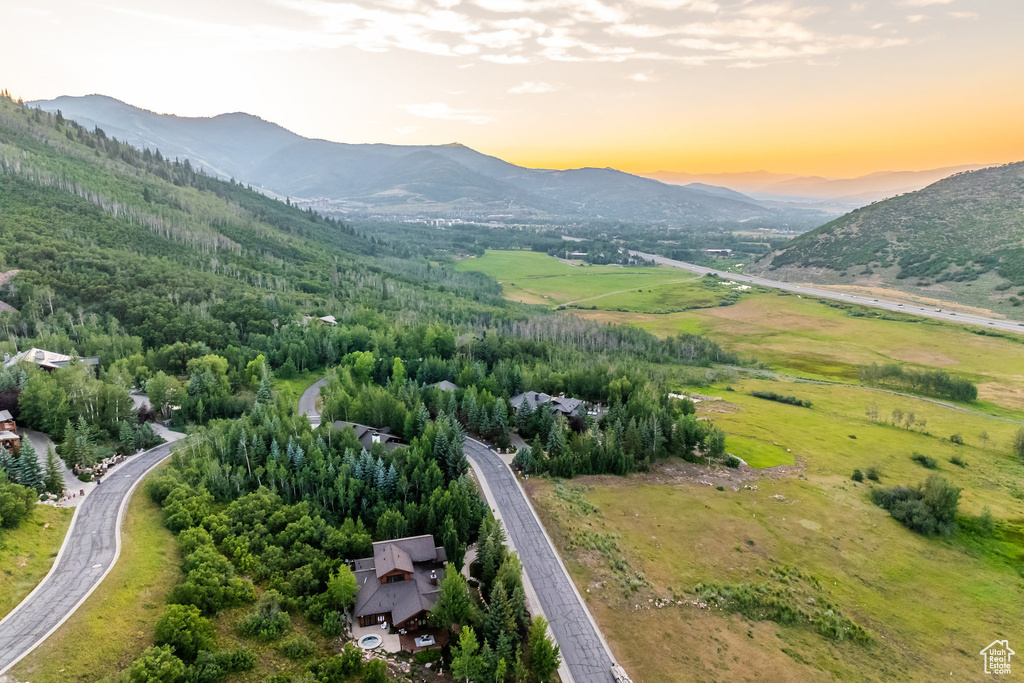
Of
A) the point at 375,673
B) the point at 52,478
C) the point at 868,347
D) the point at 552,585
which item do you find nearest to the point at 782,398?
the point at 868,347

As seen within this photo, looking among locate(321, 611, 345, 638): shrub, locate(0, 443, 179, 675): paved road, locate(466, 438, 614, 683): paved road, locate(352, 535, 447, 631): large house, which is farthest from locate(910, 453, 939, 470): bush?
locate(0, 443, 179, 675): paved road

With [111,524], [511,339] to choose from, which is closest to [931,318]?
[511,339]

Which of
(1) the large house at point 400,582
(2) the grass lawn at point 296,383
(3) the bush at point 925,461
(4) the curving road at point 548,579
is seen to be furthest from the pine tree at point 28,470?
(3) the bush at point 925,461

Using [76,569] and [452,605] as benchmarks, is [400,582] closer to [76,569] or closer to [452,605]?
[452,605]

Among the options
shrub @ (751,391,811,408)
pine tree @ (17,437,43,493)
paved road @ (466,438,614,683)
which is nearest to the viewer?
paved road @ (466,438,614,683)

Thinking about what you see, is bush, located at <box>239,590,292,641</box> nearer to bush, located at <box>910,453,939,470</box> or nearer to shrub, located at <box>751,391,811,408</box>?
bush, located at <box>910,453,939,470</box>

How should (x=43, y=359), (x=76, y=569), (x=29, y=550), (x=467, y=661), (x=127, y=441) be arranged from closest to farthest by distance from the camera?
(x=467, y=661)
(x=76, y=569)
(x=29, y=550)
(x=127, y=441)
(x=43, y=359)
